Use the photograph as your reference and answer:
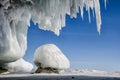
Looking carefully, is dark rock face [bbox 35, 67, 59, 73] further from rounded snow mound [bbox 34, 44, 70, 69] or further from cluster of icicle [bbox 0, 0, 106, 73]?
cluster of icicle [bbox 0, 0, 106, 73]

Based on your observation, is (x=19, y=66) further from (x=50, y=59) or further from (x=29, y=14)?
(x=29, y=14)

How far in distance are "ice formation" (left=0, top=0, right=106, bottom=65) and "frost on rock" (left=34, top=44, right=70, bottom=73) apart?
29.0 feet

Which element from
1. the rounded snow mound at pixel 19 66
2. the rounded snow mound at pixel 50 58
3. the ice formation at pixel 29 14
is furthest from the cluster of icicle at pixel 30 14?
the rounded snow mound at pixel 50 58

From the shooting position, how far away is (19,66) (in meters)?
32.3

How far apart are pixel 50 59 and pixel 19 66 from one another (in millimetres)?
3733

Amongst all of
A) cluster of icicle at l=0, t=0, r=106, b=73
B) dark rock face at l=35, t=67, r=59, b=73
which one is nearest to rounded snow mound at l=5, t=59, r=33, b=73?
dark rock face at l=35, t=67, r=59, b=73

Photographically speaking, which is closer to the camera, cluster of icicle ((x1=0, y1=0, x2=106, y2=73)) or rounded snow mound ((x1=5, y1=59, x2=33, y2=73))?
cluster of icicle ((x1=0, y1=0, x2=106, y2=73))

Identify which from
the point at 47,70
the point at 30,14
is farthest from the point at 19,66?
the point at 30,14

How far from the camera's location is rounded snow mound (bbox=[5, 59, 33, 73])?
96.0ft

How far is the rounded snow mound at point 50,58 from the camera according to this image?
99.1 ft

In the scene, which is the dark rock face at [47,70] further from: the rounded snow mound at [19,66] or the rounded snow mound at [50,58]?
the rounded snow mound at [19,66]

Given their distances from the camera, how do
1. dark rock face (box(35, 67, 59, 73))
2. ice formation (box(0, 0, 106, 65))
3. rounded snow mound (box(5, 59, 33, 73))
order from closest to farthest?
ice formation (box(0, 0, 106, 65)) → rounded snow mound (box(5, 59, 33, 73)) → dark rock face (box(35, 67, 59, 73))

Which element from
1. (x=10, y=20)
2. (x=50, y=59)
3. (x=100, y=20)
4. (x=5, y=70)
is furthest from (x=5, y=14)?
(x=50, y=59)

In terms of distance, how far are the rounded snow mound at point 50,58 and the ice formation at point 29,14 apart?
882 centimetres
